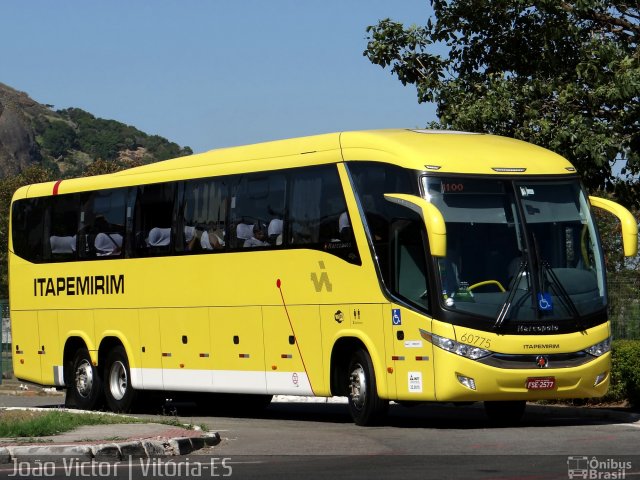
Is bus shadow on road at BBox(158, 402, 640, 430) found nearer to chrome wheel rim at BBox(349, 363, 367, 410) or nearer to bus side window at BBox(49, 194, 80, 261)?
chrome wheel rim at BBox(349, 363, 367, 410)

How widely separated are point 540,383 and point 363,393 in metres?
2.44

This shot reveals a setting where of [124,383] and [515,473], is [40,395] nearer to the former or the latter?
[124,383]

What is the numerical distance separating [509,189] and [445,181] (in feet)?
2.84

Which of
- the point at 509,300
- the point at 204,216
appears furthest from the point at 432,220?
the point at 204,216

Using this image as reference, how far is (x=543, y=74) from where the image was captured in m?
25.7

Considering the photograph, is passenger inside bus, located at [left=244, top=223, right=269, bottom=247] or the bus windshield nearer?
the bus windshield

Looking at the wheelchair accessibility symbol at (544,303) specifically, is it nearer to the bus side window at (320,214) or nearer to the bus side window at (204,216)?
the bus side window at (320,214)

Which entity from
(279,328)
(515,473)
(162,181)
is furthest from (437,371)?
(162,181)

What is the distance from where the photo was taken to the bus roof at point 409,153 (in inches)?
755

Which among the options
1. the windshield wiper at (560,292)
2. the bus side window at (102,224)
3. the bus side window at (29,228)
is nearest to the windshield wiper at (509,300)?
the windshield wiper at (560,292)

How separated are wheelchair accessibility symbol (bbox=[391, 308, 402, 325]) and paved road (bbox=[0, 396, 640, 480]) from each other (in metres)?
1.34

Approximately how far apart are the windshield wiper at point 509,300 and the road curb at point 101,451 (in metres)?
4.44

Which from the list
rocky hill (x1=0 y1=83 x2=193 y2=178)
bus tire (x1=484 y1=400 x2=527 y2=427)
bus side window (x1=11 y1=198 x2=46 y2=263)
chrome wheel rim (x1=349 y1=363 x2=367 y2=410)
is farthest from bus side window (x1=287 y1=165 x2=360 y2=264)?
rocky hill (x1=0 y1=83 x2=193 y2=178)

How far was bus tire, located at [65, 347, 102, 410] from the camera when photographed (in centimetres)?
2534
